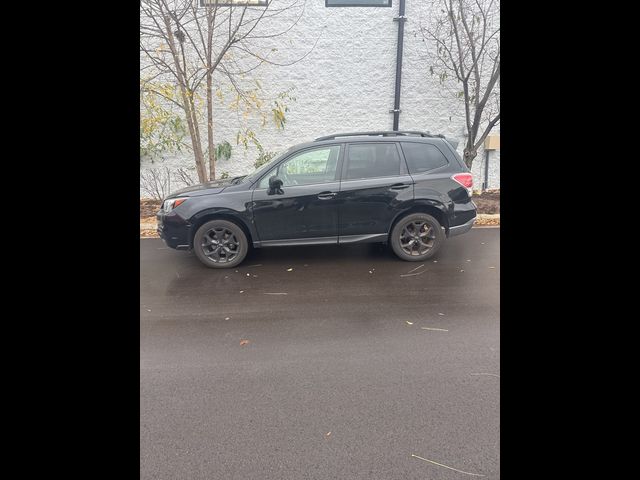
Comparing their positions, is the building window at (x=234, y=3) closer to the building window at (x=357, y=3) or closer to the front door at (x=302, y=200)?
the building window at (x=357, y=3)

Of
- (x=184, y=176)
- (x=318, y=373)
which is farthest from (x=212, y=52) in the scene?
(x=318, y=373)

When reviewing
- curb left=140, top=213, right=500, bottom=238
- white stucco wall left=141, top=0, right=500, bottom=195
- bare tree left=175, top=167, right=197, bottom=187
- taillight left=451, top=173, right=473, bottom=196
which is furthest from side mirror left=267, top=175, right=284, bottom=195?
bare tree left=175, top=167, right=197, bottom=187

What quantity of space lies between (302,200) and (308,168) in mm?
519

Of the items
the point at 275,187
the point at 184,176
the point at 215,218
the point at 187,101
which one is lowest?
the point at 215,218

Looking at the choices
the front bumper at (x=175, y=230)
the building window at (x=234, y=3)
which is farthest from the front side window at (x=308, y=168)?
the building window at (x=234, y=3)

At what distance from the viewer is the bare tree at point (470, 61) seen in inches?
388

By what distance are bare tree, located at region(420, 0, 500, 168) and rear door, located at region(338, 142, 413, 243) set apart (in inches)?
219

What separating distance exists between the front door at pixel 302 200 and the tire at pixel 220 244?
311 mm

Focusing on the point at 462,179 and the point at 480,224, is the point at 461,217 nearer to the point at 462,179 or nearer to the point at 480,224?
the point at 462,179

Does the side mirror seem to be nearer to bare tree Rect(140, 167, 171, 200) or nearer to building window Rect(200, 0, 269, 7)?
building window Rect(200, 0, 269, 7)

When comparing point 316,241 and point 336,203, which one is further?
point 316,241

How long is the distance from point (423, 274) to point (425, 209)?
3.33ft

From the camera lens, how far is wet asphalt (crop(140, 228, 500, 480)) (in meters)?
2.20

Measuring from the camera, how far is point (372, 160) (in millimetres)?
5859
